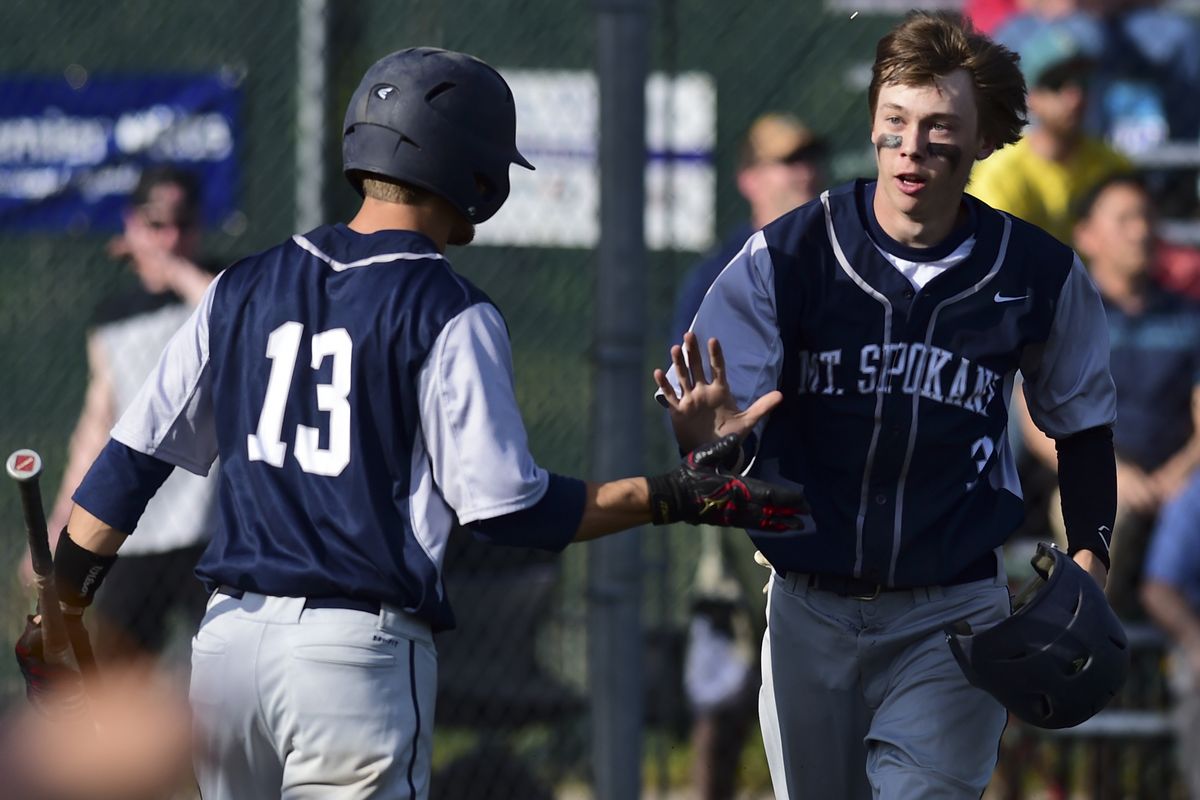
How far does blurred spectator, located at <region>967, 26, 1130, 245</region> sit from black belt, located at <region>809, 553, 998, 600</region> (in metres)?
2.58

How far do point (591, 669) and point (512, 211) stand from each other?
155cm

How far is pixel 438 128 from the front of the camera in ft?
11.4

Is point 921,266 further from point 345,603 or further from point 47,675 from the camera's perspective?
point 47,675

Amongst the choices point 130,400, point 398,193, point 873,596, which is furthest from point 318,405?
point 130,400

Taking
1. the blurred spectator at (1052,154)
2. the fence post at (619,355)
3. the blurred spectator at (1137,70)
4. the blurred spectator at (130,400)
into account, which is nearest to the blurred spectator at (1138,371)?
the blurred spectator at (1052,154)

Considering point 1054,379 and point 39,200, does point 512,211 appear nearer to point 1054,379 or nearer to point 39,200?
point 39,200

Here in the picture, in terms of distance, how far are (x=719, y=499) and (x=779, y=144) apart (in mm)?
2885

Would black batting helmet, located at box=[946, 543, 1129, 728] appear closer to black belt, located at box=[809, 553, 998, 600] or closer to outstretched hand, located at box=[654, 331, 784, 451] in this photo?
black belt, located at box=[809, 553, 998, 600]

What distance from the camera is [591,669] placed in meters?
5.23

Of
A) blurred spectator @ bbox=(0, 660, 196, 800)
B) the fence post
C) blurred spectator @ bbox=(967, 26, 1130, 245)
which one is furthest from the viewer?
blurred spectator @ bbox=(967, 26, 1130, 245)

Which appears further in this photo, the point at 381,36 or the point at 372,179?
the point at 381,36

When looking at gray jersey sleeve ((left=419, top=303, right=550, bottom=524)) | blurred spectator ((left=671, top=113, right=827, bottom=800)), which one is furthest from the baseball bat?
blurred spectator ((left=671, top=113, right=827, bottom=800))

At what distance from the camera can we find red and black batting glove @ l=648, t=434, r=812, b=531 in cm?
339

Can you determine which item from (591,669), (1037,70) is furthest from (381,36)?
(591,669)
